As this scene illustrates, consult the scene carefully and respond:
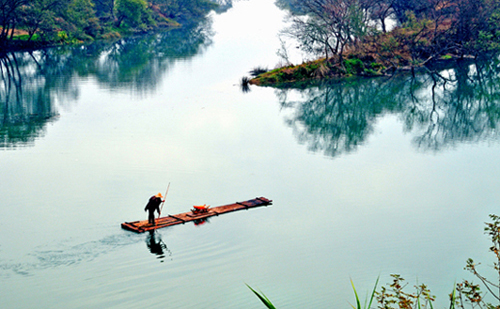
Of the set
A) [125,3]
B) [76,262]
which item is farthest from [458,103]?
[125,3]

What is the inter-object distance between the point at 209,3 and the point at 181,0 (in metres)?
16.9

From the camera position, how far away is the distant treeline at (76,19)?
65500 mm

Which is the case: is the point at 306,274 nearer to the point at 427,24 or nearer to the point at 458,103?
the point at 458,103

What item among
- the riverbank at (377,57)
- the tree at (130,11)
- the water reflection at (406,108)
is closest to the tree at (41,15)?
the tree at (130,11)

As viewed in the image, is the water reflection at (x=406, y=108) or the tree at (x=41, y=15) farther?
the tree at (x=41, y=15)

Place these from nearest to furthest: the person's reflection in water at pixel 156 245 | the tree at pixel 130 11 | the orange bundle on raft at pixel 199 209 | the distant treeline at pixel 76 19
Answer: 1. the person's reflection in water at pixel 156 245
2. the orange bundle on raft at pixel 199 209
3. the distant treeline at pixel 76 19
4. the tree at pixel 130 11

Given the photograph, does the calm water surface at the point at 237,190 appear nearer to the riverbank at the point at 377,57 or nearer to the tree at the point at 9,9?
the riverbank at the point at 377,57

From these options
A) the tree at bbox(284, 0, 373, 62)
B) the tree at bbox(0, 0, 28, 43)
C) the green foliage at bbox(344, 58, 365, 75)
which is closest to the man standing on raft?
the tree at bbox(284, 0, 373, 62)

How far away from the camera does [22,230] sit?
17969mm

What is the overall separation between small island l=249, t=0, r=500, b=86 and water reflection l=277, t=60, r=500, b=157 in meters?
2.21

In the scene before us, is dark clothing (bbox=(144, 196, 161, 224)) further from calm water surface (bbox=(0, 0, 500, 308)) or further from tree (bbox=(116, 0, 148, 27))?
tree (bbox=(116, 0, 148, 27))

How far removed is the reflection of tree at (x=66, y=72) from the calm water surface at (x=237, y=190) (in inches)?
15.0

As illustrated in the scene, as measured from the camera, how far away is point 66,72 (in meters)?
55.1

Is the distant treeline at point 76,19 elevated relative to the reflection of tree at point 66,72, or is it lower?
elevated
